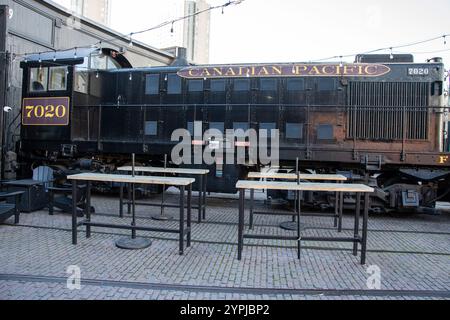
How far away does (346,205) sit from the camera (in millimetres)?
7906

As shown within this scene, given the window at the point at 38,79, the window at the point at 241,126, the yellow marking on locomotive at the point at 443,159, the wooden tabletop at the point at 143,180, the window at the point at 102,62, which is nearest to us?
the wooden tabletop at the point at 143,180

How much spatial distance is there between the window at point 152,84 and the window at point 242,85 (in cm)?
220

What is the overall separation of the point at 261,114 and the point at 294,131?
3.01 ft

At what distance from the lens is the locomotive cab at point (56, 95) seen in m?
8.97

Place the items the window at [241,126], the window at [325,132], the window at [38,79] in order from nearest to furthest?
the window at [325,132]
the window at [241,126]
the window at [38,79]

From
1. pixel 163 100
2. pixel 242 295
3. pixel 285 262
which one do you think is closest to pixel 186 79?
pixel 163 100

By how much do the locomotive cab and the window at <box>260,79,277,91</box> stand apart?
4594mm

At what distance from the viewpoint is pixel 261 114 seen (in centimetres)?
862

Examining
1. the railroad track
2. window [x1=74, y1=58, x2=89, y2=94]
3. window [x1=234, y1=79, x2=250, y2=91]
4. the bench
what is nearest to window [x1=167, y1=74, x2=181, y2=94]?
window [x1=234, y1=79, x2=250, y2=91]

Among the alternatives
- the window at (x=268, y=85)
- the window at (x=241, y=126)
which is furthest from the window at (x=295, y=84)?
the window at (x=241, y=126)

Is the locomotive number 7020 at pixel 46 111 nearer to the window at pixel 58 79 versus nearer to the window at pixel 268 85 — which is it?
the window at pixel 58 79

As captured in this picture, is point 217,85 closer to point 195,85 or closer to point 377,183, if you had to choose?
point 195,85

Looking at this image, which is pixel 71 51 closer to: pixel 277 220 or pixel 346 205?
pixel 277 220

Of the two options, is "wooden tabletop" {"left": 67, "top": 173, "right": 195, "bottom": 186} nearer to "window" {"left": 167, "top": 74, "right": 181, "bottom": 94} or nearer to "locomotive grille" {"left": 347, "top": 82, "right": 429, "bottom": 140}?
"window" {"left": 167, "top": 74, "right": 181, "bottom": 94}
